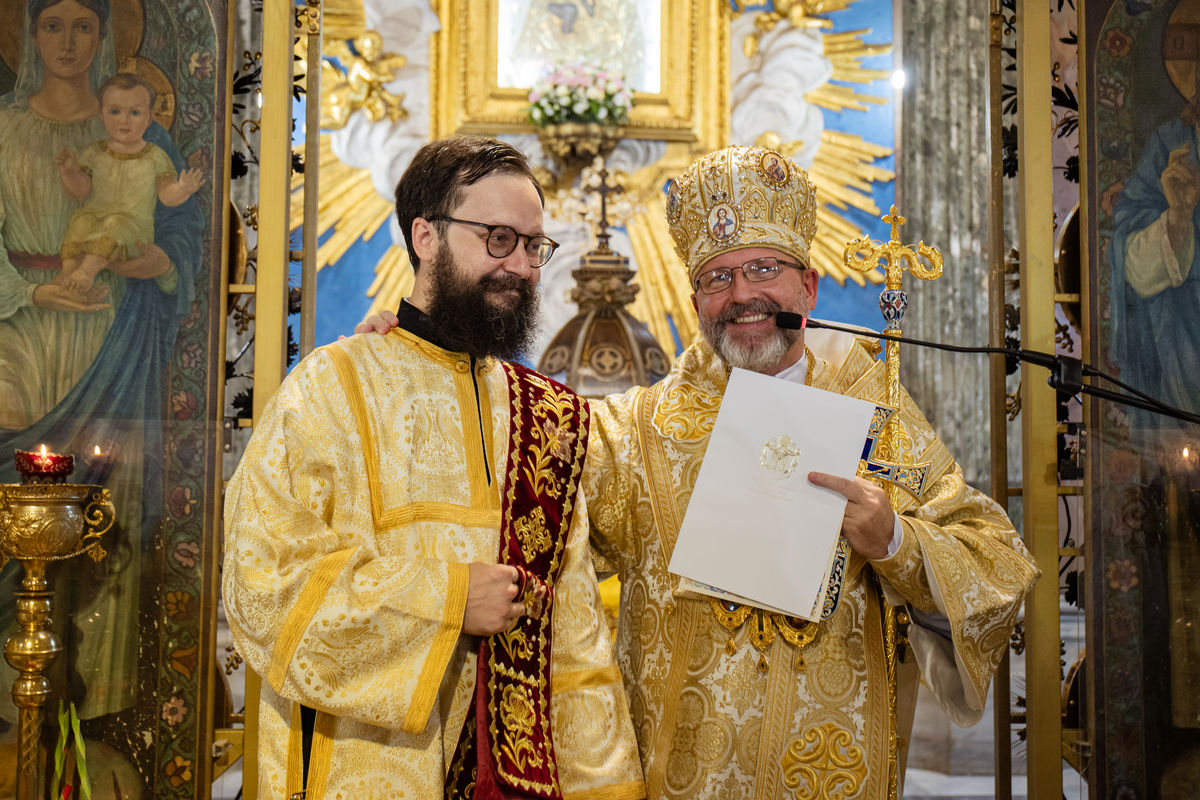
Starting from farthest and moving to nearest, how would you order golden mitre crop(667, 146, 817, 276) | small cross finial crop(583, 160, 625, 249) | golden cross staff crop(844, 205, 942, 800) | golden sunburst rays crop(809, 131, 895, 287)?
golden sunburst rays crop(809, 131, 895, 287), small cross finial crop(583, 160, 625, 249), golden mitre crop(667, 146, 817, 276), golden cross staff crop(844, 205, 942, 800)

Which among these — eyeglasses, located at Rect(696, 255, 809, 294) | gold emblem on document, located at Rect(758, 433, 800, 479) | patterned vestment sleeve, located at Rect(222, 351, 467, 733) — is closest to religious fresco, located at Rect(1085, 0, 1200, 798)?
eyeglasses, located at Rect(696, 255, 809, 294)

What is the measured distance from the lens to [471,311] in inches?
98.3

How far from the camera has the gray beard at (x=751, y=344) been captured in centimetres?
284

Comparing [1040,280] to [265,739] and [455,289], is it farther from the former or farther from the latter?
[265,739]

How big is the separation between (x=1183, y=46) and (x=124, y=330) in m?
3.64

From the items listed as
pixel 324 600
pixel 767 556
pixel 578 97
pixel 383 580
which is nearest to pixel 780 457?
pixel 767 556

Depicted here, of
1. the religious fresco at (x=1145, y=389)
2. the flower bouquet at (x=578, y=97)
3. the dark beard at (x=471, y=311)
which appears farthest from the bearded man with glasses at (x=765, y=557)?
the flower bouquet at (x=578, y=97)

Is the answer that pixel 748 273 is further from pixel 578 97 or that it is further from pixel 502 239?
pixel 578 97

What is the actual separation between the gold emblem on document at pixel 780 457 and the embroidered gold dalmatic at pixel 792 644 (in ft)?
0.48

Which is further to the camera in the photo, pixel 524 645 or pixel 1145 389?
pixel 1145 389

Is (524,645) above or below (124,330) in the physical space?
below

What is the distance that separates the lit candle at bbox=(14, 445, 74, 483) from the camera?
3.10 metres

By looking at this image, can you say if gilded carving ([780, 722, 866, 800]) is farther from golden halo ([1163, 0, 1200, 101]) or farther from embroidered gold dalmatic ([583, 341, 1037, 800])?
golden halo ([1163, 0, 1200, 101])

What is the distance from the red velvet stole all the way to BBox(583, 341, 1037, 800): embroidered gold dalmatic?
369 millimetres
